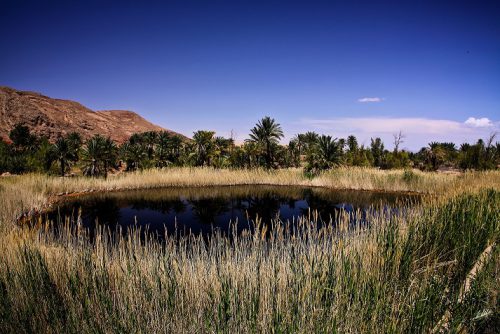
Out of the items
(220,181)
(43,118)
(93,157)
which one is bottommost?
(220,181)

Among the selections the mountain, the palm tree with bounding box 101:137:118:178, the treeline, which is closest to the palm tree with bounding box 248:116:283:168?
the treeline

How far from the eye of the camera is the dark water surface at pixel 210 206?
11.4 meters

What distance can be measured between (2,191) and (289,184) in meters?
17.6

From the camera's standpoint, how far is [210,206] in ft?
48.5

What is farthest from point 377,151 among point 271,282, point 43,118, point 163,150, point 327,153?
point 43,118

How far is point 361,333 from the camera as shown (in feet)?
8.48

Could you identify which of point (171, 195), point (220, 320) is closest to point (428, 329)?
point (220, 320)

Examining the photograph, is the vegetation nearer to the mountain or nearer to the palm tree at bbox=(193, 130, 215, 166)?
the palm tree at bbox=(193, 130, 215, 166)

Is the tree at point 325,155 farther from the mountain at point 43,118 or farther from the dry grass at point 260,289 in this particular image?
the mountain at point 43,118

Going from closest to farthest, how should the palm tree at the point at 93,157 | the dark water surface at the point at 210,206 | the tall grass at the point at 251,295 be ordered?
the tall grass at the point at 251,295, the dark water surface at the point at 210,206, the palm tree at the point at 93,157

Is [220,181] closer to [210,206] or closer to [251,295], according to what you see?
[210,206]

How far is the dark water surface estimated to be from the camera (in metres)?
11.4

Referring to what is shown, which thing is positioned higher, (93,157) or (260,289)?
(93,157)

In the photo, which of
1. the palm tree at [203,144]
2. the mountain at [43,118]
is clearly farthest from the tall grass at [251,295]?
the mountain at [43,118]
